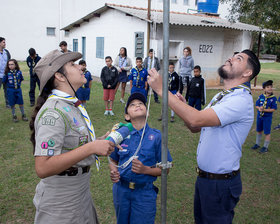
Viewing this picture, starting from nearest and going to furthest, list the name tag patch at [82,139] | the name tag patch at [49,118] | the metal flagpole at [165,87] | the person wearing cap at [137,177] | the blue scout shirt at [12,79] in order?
the metal flagpole at [165,87]
the name tag patch at [49,118]
the name tag patch at [82,139]
the person wearing cap at [137,177]
the blue scout shirt at [12,79]

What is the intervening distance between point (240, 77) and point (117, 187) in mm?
1560

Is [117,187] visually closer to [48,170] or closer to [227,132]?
[48,170]

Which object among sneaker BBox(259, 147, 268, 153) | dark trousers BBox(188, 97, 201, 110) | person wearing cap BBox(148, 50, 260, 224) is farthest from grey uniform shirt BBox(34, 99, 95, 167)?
dark trousers BBox(188, 97, 201, 110)

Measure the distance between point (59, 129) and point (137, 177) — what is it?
0.99m

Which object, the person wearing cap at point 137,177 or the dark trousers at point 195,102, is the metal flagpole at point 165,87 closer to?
the person wearing cap at point 137,177

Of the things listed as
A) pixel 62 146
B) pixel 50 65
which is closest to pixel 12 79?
pixel 50 65

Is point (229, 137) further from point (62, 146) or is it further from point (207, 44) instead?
point (207, 44)

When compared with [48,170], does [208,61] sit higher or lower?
higher

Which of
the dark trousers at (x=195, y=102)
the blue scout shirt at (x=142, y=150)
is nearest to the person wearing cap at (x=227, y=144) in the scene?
the blue scout shirt at (x=142, y=150)

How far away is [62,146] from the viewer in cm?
192

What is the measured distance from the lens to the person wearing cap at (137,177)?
248cm

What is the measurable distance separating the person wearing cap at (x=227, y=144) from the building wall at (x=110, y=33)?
1126cm

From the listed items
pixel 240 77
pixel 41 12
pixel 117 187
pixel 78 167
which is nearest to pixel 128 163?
pixel 117 187

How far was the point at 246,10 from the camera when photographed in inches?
291
